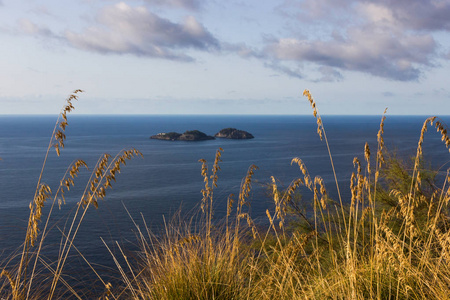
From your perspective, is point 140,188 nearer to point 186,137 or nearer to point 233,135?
point 186,137

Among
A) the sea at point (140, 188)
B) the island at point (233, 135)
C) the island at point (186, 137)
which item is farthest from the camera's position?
the island at point (233, 135)

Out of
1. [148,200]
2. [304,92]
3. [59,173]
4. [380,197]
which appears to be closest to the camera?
[304,92]

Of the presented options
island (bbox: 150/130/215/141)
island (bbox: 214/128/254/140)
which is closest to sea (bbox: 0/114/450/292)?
island (bbox: 150/130/215/141)

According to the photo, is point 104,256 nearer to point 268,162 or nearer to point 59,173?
point 59,173

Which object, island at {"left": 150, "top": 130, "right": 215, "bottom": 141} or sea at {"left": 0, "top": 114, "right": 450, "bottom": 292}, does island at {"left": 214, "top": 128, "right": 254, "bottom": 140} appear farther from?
sea at {"left": 0, "top": 114, "right": 450, "bottom": 292}

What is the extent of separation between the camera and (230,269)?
151 inches

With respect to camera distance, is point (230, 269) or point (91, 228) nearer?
point (230, 269)

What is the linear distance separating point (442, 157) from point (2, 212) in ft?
204

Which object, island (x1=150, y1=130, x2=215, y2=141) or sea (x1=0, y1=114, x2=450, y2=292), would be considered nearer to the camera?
sea (x1=0, y1=114, x2=450, y2=292)

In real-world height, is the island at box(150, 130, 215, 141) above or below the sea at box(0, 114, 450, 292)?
above

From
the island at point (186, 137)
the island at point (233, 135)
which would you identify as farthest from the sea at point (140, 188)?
the island at point (233, 135)

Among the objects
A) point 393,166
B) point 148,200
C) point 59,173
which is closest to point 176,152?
point 59,173

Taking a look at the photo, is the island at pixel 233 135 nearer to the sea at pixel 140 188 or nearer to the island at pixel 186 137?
the island at pixel 186 137

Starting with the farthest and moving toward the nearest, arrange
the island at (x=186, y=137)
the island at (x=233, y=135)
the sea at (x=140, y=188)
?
the island at (x=233, y=135) < the island at (x=186, y=137) < the sea at (x=140, y=188)
